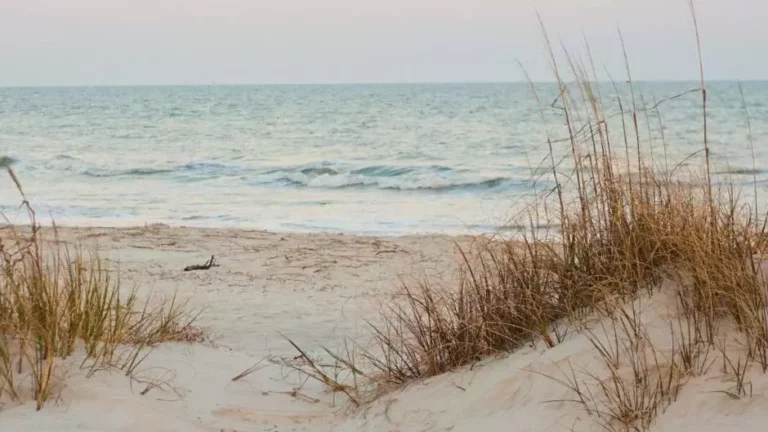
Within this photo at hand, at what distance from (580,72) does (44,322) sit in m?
2.76

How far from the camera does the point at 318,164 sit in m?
20.7

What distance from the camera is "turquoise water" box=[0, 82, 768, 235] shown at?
12562 mm

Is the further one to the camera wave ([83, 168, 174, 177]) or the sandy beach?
wave ([83, 168, 174, 177])

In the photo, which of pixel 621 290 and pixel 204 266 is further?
pixel 204 266

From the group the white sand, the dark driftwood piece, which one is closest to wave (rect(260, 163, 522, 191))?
the dark driftwood piece

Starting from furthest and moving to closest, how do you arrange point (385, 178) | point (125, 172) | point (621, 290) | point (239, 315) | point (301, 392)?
1. point (125, 172)
2. point (385, 178)
3. point (239, 315)
4. point (301, 392)
5. point (621, 290)

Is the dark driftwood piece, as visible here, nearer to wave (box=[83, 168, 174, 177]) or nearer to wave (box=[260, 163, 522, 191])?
wave (box=[260, 163, 522, 191])

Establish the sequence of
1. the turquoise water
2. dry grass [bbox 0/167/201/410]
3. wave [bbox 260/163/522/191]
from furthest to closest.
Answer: wave [bbox 260/163/522/191], the turquoise water, dry grass [bbox 0/167/201/410]

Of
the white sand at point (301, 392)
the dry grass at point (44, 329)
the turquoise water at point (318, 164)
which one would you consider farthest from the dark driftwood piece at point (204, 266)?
the dry grass at point (44, 329)

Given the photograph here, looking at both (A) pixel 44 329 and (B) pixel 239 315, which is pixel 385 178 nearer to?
(B) pixel 239 315

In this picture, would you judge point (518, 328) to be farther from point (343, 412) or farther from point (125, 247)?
point (125, 247)

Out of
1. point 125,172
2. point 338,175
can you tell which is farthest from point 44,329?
point 125,172

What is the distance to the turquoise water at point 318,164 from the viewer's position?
41.2ft

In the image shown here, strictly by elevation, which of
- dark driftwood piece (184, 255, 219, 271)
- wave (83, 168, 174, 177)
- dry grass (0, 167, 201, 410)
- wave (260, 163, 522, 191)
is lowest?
wave (260, 163, 522, 191)
